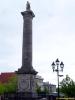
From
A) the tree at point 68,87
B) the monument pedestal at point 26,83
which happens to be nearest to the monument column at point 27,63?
the monument pedestal at point 26,83

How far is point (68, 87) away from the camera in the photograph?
7912 centimetres

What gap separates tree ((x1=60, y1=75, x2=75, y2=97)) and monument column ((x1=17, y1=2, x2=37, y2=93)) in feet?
89.4

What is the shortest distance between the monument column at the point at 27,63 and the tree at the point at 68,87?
89.4 ft

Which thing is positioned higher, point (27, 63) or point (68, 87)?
point (27, 63)

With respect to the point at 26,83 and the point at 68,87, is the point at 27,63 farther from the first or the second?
the point at 68,87

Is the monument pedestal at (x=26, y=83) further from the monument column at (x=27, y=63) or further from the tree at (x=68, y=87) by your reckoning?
the tree at (x=68, y=87)

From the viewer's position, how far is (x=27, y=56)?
163 ft

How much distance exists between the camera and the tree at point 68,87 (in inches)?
3000

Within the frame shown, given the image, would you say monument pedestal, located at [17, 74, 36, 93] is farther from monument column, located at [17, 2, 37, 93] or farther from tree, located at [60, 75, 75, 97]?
Answer: tree, located at [60, 75, 75, 97]

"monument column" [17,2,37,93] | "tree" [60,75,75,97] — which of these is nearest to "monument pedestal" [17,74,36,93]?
"monument column" [17,2,37,93]

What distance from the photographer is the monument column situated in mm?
48812

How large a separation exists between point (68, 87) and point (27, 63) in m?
31.3

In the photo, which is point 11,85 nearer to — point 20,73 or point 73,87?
point 73,87

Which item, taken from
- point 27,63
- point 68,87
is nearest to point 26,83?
point 27,63
